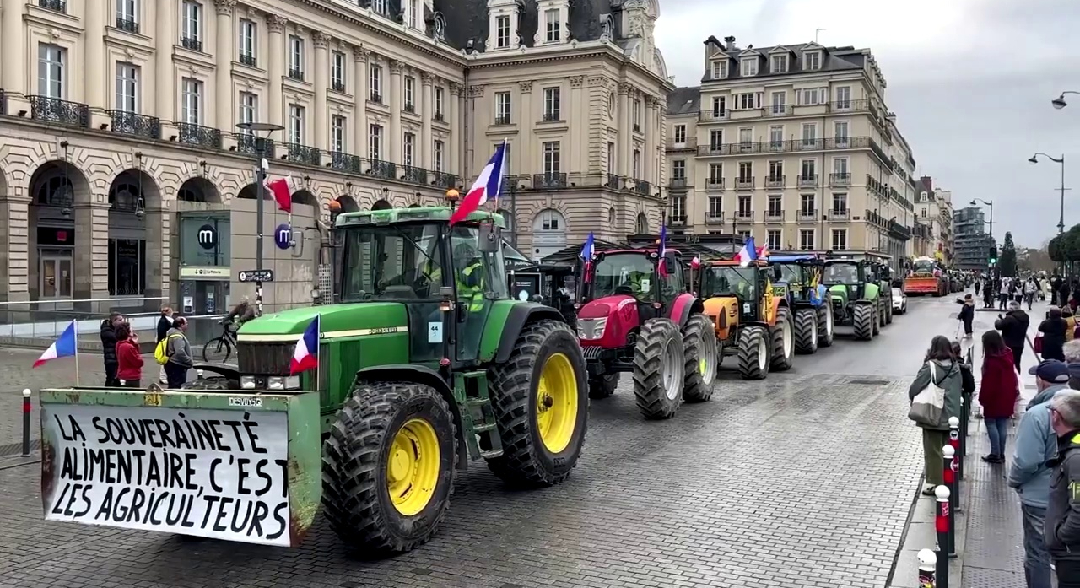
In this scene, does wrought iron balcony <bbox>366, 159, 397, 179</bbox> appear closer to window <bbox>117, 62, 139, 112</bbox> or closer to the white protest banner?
window <bbox>117, 62, 139, 112</bbox>

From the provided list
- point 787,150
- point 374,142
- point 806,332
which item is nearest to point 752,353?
point 806,332

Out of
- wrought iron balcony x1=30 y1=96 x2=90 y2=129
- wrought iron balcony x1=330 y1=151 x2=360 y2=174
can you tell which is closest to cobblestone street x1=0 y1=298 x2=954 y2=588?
wrought iron balcony x1=30 y1=96 x2=90 y2=129

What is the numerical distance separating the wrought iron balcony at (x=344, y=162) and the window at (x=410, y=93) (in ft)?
22.7

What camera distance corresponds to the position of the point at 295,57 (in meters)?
49.6

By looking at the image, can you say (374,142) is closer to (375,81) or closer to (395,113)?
(395,113)

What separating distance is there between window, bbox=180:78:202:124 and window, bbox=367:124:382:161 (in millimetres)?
13353

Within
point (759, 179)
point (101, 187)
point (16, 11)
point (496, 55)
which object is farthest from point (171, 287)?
point (759, 179)

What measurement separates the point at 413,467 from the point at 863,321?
25.1m

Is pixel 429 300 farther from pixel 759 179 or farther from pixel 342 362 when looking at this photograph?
pixel 759 179

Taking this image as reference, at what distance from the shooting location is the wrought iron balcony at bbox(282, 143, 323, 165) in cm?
4888

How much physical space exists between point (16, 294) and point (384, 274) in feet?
104

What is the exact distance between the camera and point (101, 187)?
37.8m

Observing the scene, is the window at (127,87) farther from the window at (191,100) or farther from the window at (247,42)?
the window at (247,42)

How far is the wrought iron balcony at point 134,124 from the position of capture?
38.5 m
